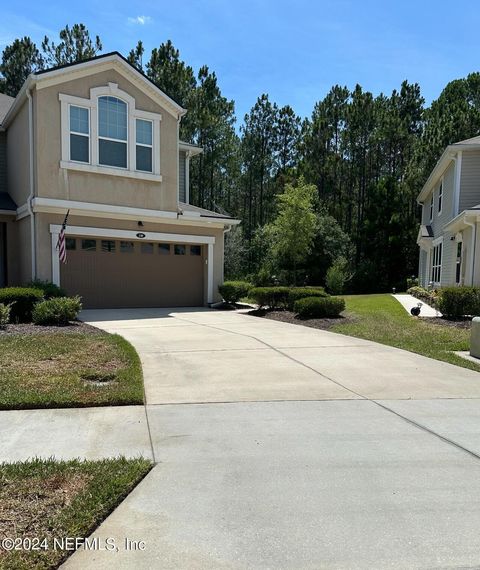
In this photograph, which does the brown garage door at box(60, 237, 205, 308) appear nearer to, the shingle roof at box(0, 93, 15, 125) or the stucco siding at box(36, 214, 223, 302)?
the stucco siding at box(36, 214, 223, 302)

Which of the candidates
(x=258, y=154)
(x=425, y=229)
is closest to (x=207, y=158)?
(x=258, y=154)

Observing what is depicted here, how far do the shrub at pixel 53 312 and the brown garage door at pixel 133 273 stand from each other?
13.0ft

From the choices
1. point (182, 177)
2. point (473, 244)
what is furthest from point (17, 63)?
point (473, 244)

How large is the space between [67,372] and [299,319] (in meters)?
8.22

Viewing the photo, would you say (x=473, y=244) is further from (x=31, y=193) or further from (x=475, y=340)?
(x=31, y=193)

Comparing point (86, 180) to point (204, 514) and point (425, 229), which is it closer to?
point (204, 514)

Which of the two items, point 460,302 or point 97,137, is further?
point 97,137

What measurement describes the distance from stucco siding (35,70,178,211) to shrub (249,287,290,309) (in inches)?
171

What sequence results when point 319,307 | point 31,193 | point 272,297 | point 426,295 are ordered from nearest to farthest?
point 319,307, point 31,193, point 272,297, point 426,295

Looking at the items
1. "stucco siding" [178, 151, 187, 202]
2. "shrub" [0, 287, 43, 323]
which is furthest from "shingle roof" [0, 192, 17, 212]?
"stucco siding" [178, 151, 187, 202]

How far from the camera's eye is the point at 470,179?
17.3 m

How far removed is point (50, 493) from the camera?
10.7ft

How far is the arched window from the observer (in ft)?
48.1

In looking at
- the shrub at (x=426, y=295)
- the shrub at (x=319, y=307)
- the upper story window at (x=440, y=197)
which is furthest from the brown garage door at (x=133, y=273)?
the upper story window at (x=440, y=197)
